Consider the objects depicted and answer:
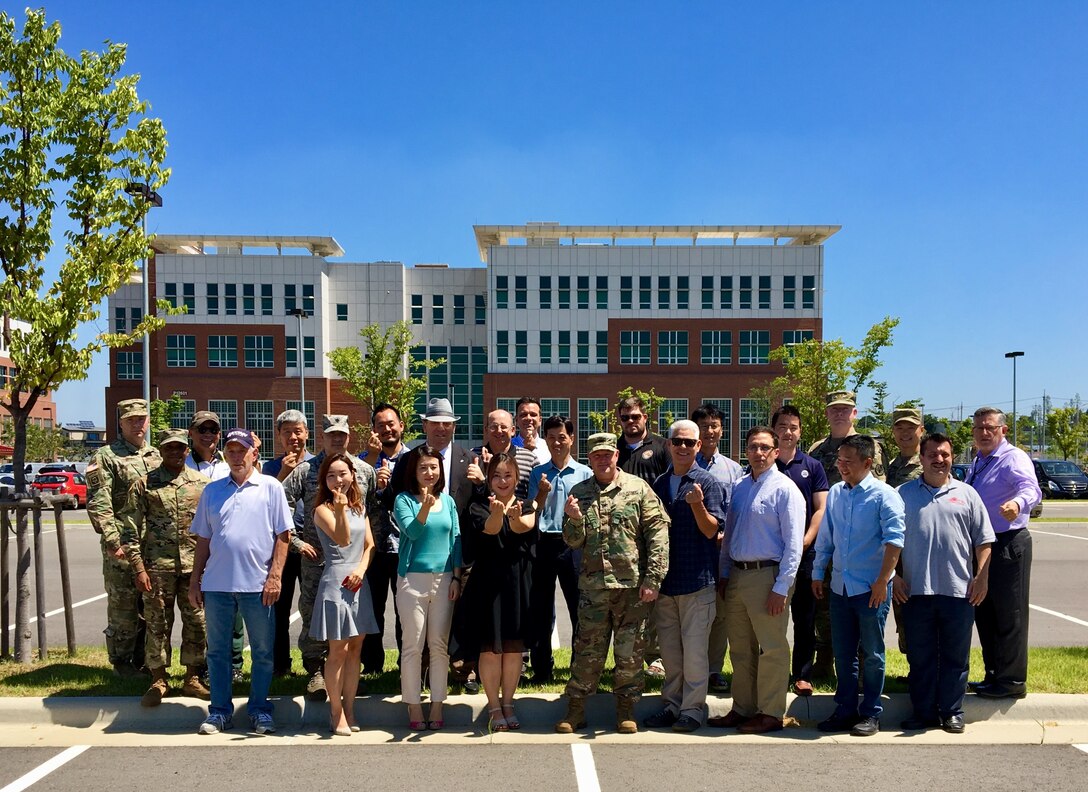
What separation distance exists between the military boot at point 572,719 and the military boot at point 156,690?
3.02 meters

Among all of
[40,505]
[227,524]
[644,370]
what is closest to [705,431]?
[227,524]

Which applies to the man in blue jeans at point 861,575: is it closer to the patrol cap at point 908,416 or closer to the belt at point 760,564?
the belt at point 760,564

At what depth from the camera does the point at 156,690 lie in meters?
6.56

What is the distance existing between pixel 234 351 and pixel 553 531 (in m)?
58.7

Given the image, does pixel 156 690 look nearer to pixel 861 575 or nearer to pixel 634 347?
pixel 861 575

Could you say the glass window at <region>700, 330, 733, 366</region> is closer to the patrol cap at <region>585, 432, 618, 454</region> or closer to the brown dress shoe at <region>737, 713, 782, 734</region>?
the brown dress shoe at <region>737, 713, 782, 734</region>

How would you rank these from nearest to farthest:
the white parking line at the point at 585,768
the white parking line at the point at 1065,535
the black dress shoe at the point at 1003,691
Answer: the white parking line at the point at 585,768, the black dress shoe at the point at 1003,691, the white parking line at the point at 1065,535

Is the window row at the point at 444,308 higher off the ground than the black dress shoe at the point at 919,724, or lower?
higher

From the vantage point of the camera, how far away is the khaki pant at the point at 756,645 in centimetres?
618

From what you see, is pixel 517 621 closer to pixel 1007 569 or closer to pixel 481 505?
pixel 481 505

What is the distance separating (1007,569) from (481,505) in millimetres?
4034

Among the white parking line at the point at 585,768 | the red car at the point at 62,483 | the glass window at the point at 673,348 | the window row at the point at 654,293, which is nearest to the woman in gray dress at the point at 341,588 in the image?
the white parking line at the point at 585,768

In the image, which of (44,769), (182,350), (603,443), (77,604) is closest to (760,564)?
(603,443)

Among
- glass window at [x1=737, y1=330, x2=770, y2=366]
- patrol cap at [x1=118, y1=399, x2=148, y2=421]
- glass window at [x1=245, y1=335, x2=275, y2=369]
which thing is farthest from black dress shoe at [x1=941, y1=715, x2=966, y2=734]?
glass window at [x1=245, y1=335, x2=275, y2=369]
